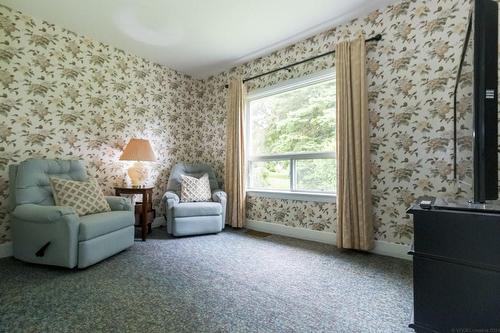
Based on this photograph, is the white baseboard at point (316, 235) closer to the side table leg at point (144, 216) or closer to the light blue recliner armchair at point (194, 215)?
the light blue recliner armchair at point (194, 215)

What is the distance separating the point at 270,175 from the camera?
3.61m

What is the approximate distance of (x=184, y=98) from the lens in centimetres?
428

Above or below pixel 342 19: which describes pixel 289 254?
below

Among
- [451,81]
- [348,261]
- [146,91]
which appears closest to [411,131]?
[451,81]

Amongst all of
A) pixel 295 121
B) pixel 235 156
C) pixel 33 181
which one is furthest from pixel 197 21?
pixel 33 181

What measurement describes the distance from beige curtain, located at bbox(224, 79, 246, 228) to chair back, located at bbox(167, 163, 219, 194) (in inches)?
9.3

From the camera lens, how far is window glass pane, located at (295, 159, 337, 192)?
2.96 meters

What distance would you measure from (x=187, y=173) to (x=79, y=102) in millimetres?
1684

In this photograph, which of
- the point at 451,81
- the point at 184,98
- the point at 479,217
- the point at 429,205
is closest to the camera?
Answer: the point at 479,217

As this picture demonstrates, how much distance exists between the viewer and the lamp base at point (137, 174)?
3.29 m

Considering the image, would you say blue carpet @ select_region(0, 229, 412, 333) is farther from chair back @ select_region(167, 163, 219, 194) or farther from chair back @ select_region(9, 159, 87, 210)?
chair back @ select_region(167, 163, 219, 194)

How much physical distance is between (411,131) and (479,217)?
1.60 m

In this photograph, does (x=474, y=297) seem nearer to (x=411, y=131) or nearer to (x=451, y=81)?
(x=411, y=131)

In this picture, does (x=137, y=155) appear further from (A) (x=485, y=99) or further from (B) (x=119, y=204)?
(A) (x=485, y=99)
